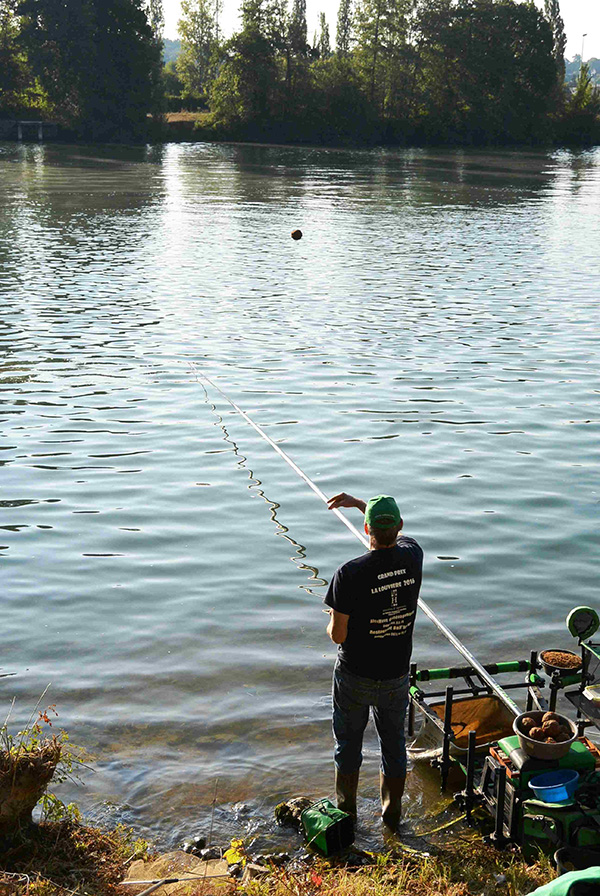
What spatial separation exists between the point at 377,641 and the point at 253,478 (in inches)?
283

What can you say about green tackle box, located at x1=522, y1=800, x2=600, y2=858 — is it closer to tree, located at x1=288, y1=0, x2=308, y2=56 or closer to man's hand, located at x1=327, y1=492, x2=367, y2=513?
man's hand, located at x1=327, y1=492, x2=367, y2=513

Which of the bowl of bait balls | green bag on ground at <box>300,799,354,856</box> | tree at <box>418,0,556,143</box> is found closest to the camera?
the bowl of bait balls

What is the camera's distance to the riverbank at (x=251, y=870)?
17.1 ft

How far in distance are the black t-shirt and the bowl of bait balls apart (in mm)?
819

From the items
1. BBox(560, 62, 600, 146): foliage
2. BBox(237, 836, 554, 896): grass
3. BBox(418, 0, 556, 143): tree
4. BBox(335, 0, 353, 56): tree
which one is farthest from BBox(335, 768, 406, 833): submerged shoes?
BBox(335, 0, 353, 56): tree

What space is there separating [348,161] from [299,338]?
60642 mm

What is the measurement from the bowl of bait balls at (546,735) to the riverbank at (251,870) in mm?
575

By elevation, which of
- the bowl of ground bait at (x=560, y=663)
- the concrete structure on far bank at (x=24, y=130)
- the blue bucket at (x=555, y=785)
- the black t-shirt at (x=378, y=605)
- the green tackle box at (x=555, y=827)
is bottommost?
the green tackle box at (x=555, y=827)

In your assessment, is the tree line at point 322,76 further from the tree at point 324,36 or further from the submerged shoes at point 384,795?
the submerged shoes at point 384,795

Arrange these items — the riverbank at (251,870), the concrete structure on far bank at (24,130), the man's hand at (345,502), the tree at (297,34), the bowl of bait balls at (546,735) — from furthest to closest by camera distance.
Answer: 1. the tree at (297,34)
2. the concrete structure on far bank at (24,130)
3. the man's hand at (345,502)
4. the bowl of bait balls at (546,735)
5. the riverbank at (251,870)

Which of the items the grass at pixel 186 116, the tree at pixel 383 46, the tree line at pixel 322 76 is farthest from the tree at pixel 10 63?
the tree at pixel 383 46

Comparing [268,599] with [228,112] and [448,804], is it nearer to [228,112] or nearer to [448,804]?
[448,804]

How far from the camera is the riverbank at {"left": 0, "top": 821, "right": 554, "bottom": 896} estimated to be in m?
5.21

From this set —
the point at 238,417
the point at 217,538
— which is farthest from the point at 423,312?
the point at 217,538
